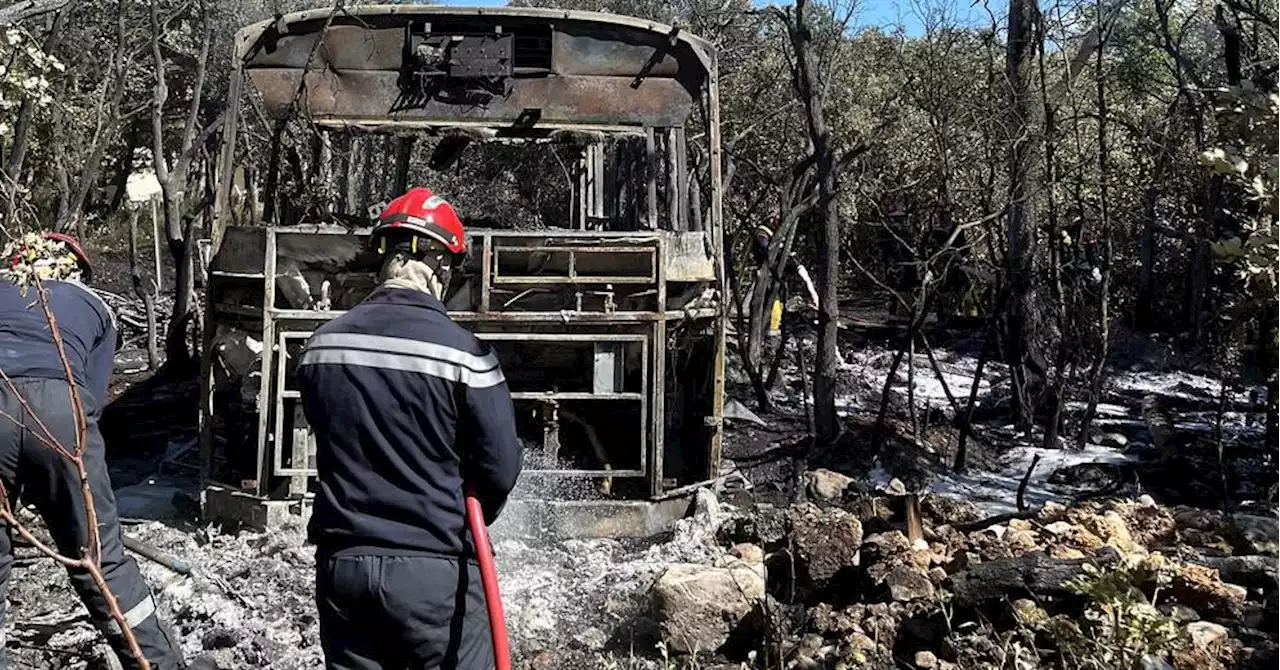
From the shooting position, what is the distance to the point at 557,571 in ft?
21.6

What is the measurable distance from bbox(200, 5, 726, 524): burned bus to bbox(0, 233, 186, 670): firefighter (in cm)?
200

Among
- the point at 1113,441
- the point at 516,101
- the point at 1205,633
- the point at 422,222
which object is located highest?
the point at 516,101

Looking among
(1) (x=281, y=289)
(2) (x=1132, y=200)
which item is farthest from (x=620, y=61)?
(2) (x=1132, y=200)

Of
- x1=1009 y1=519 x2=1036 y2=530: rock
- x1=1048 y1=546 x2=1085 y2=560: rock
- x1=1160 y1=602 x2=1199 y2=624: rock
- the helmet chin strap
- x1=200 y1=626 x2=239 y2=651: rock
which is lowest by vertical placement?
x1=200 y1=626 x2=239 y2=651: rock

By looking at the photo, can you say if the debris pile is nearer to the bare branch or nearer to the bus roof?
the bus roof

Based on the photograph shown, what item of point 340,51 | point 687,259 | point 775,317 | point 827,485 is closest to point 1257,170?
point 687,259

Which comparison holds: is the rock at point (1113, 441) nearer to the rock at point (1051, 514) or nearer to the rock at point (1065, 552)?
the rock at point (1051, 514)

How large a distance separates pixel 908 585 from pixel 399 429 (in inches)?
113

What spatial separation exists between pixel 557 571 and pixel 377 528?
3.37 m

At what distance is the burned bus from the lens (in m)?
6.88

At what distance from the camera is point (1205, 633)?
197 inches

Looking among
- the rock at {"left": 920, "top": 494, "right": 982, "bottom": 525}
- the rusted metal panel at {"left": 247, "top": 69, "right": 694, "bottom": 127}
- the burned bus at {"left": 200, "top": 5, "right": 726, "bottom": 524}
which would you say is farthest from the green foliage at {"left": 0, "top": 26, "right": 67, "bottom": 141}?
the rock at {"left": 920, "top": 494, "right": 982, "bottom": 525}

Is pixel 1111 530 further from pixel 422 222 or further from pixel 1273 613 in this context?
pixel 422 222

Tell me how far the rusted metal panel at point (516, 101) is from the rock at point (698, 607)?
129 inches
